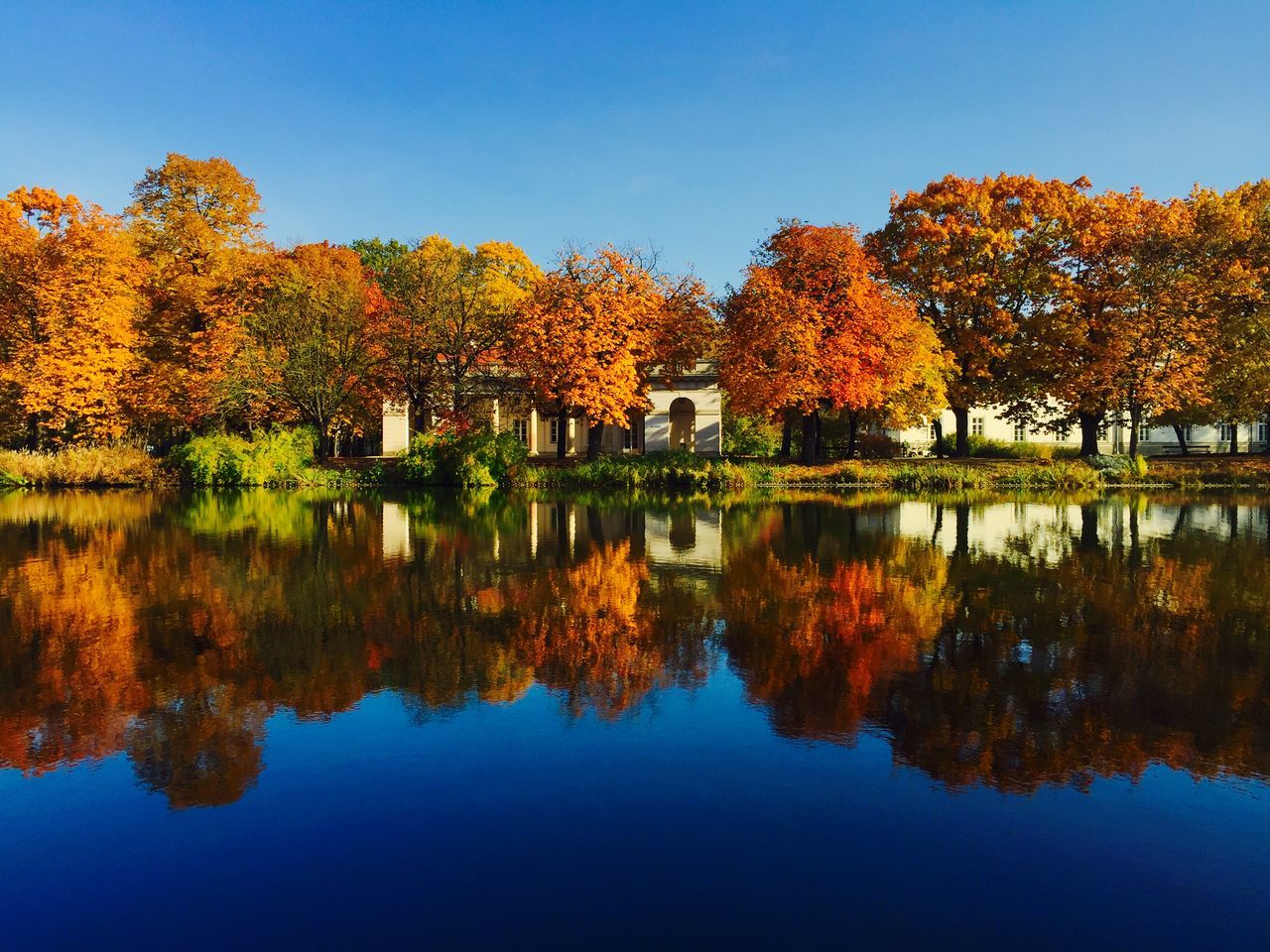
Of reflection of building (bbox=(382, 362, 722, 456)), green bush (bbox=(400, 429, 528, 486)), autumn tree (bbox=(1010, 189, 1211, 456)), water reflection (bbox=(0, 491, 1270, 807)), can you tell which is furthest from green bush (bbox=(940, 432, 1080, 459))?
water reflection (bbox=(0, 491, 1270, 807))

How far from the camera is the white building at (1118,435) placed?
51031 millimetres

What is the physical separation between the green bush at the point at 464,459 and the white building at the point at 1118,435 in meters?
25.3

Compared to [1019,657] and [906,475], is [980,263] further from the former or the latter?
[1019,657]

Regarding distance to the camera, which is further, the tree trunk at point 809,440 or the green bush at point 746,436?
the green bush at point 746,436

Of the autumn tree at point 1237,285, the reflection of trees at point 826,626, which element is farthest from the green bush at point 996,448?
the reflection of trees at point 826,626

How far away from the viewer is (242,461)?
1416 inches

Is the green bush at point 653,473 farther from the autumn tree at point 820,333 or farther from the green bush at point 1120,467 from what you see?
the green bush at point 1120,467

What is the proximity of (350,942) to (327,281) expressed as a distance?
135ft

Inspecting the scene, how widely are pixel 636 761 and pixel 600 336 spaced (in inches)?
1227

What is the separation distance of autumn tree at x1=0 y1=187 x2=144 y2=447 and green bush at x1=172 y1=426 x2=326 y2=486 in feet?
15.1

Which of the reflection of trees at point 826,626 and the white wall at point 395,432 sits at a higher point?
the white wall at point 395,432

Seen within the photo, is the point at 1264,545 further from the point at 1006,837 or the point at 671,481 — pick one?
the point at 671,481

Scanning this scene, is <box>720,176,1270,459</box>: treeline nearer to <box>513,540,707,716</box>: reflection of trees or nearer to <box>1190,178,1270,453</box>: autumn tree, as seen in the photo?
<box>1190,178,1270,453</box>: autumn tree

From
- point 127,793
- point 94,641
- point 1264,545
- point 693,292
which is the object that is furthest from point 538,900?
point 693,292
